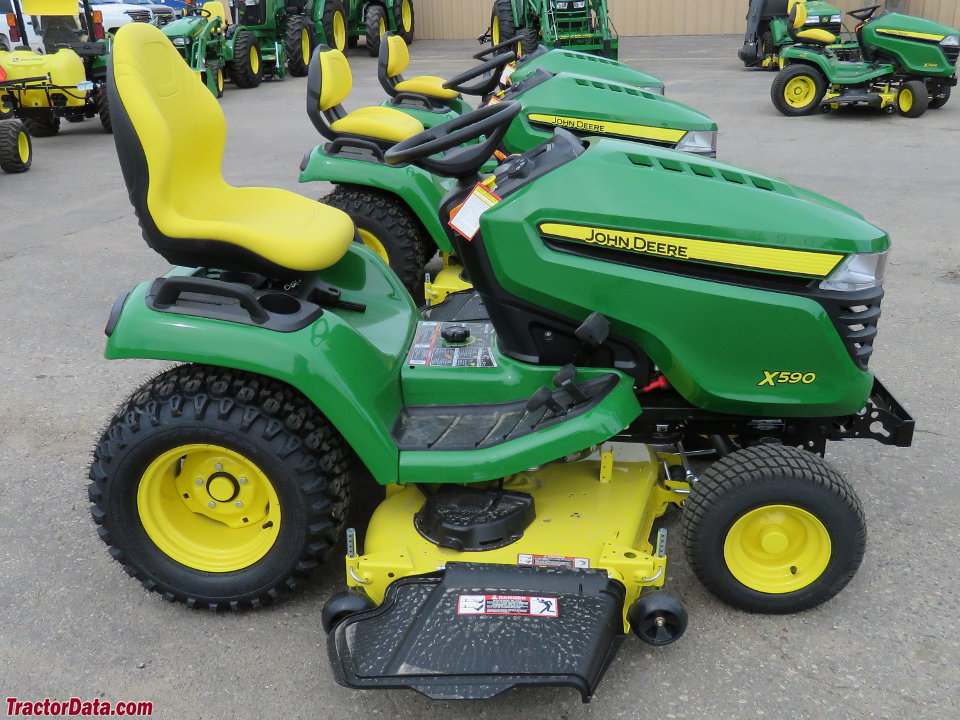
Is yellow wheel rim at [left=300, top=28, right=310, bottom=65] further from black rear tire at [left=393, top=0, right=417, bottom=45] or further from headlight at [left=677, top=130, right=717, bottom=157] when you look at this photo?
headlight at [left=677, top=130, right=717, bottom=157]

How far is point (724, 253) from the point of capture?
7.29 ft

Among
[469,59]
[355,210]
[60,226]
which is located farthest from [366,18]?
[355,210]

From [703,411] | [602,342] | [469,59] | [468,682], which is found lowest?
[469,59]

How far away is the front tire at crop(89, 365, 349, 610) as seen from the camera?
2252 millimetres

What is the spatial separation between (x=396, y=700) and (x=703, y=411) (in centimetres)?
107

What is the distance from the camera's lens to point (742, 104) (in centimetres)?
1038

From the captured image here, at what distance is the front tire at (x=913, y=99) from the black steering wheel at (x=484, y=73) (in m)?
5.59

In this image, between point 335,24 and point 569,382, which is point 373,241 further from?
point 335,24

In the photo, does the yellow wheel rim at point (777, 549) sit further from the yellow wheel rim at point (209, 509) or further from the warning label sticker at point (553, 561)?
the yellow wheel rim at point (209, 509)

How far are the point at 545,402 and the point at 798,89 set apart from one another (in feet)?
27.6

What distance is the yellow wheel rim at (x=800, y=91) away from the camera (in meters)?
9.46

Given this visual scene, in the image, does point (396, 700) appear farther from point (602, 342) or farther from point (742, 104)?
point (742, 104)

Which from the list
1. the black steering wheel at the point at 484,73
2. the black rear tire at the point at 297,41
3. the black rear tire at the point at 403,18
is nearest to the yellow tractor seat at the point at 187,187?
the black steering wheel at the point at 484,73

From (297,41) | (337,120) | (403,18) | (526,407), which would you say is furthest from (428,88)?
(403,18)
